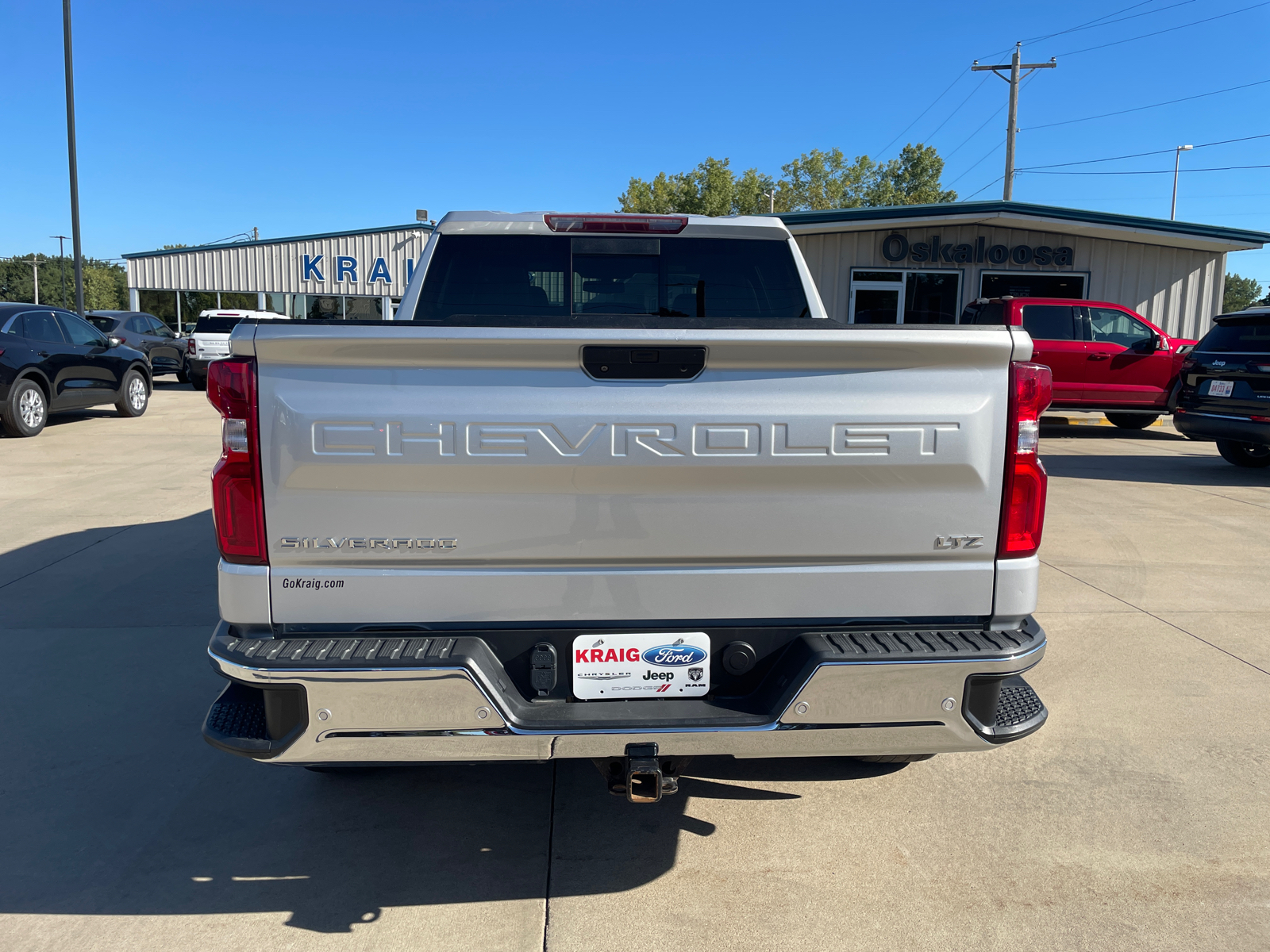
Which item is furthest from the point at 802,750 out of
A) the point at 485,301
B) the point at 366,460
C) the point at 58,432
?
the point at 58,432

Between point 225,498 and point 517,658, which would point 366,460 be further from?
point 517,658

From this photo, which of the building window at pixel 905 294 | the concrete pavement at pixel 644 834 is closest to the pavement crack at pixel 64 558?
the concrete pavement at pixel 644 834

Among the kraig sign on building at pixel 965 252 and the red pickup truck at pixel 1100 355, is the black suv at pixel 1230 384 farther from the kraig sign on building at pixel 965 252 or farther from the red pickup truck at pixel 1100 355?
the kraig sign on building at pixel 965 252

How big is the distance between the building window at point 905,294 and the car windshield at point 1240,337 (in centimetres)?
1015

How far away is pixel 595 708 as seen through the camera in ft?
7.99

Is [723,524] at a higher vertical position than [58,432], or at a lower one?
higher

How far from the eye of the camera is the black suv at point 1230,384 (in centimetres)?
993

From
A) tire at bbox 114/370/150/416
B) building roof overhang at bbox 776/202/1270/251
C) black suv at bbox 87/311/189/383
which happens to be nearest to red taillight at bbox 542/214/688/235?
tire at bbox 114/370/150/416

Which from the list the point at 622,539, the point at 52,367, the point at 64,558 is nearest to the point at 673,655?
the point at 622,539

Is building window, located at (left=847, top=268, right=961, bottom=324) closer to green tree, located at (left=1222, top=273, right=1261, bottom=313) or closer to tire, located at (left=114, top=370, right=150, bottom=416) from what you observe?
tire, located at (left=114, top=370, right=150, bottom=416)

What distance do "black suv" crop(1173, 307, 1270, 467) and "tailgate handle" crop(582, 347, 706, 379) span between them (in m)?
10.0

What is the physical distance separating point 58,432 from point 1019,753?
533 inches

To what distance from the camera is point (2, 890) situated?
2.79 meters

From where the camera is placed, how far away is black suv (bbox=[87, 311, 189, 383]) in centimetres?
2017
